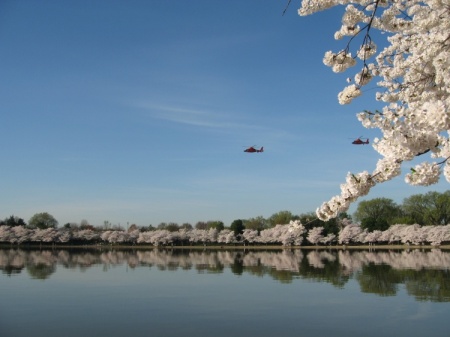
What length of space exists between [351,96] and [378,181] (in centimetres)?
162

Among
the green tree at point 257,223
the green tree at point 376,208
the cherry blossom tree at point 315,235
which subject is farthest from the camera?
the green tree at point 257,223

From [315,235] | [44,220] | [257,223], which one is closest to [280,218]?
[257,223]

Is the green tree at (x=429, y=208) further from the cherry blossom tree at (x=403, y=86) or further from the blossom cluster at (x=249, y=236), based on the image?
the cherry blossom tree at (x=403, y=86)

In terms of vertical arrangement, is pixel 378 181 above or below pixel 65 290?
above

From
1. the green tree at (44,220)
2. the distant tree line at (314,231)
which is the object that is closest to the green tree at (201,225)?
the distant tree line at (314,231)

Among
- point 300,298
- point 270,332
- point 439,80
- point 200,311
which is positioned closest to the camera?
point 439,80

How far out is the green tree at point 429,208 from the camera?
6875 centimetres

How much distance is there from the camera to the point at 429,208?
72438 mm

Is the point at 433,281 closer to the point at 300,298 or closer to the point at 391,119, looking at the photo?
the point at 300,298

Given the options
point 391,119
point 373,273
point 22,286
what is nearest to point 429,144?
point 391,119

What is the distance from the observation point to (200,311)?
49.6 feet

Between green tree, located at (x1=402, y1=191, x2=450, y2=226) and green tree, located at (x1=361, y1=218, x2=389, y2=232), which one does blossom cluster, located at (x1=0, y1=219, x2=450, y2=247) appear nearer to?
green tree, located at (x1=361, y1=218, x2=389, y2=232)

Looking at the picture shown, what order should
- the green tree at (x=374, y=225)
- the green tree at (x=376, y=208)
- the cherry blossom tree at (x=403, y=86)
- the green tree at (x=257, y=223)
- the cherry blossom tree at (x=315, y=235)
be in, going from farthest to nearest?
the green tree at (x=257, y=223), the green tree at (x=376, y=208), the cherry blossom tree at (x=315, y=235), the green tree at (x=374, y=225), the cherry blossom tree at (x=403, y=86)

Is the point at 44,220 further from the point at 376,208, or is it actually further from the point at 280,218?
the point at 376,208
